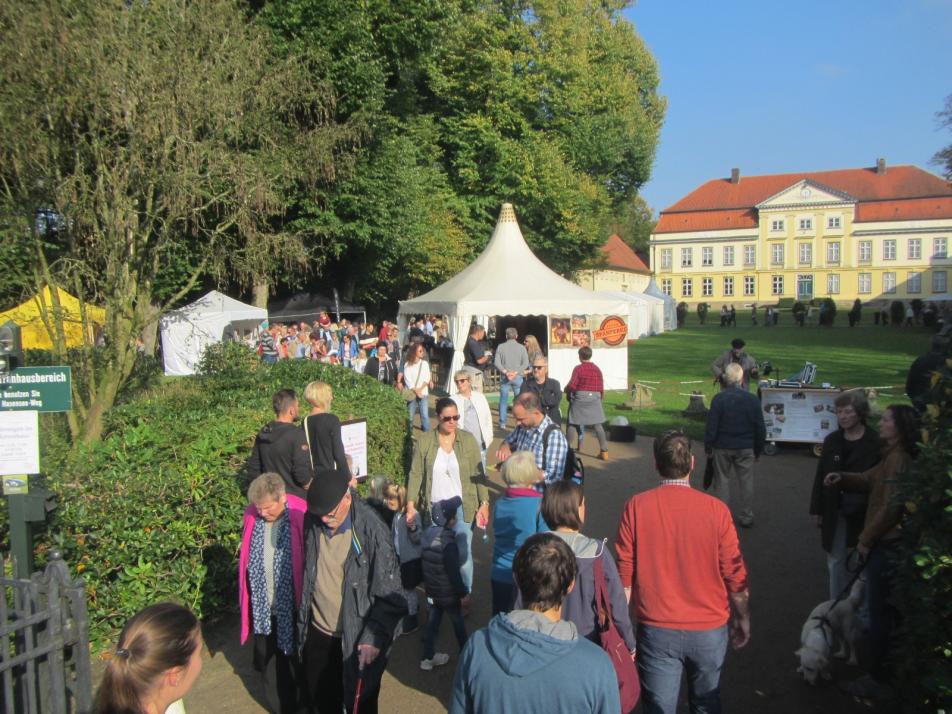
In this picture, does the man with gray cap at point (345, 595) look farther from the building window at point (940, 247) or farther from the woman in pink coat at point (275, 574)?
the building window at point (940, 247)

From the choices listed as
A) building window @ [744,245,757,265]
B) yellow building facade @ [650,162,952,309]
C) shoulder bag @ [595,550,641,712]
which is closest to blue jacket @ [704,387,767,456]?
shoulder bag @ [595,550,641,712]

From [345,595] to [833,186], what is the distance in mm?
88133

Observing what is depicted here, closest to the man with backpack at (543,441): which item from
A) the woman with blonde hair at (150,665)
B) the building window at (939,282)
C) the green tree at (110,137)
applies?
the woman with blonde hair at (150,665)

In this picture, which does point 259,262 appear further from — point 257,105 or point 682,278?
point 682,278

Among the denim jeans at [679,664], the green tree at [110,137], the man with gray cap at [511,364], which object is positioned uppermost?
the green tree at [110,137]

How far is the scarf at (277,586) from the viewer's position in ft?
13.3

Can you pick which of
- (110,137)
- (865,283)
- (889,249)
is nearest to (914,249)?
(889,249)

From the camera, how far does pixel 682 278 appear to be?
3310 inches

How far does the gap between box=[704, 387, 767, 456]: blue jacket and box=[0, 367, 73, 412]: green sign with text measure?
18.4ft

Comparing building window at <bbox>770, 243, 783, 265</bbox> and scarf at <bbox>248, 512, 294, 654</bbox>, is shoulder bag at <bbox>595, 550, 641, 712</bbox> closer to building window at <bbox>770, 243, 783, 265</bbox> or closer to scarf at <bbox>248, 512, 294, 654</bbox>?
scarf at <bbox>248, 512, 294, 654</bbox>

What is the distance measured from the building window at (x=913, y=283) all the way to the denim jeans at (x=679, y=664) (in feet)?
283

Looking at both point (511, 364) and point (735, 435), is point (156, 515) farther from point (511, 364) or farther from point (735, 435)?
point (511, 364)

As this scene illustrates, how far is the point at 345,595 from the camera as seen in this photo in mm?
3564

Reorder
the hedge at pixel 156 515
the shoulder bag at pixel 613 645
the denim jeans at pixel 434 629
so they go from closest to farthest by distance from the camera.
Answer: the shoulder bag at pixel 613 645
the denim jeans at pixel 434 629
the hedge at pixel 156 515
